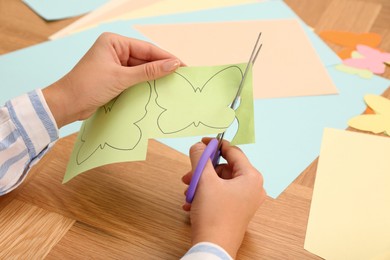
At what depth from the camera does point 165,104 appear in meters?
0.56

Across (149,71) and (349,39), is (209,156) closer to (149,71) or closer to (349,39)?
(149,71)

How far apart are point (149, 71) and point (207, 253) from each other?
0.22 metres

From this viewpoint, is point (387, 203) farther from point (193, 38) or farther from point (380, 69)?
point (193, 38)

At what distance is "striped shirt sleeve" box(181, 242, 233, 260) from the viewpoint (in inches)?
18.4

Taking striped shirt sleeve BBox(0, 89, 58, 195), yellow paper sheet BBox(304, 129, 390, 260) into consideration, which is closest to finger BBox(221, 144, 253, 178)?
yellow paper sheet BBox(304, 129, 390, 260)

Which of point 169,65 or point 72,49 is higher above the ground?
point 169,65

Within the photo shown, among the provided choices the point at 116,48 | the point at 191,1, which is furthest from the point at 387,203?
the point at 191,1

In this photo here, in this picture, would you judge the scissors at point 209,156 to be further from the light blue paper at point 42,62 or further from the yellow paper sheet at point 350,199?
the light blue paper at point 42,62

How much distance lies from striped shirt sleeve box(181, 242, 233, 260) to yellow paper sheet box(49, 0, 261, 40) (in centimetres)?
57

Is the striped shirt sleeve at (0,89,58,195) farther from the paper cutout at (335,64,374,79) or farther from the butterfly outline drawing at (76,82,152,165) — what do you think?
the paper cutout at (335,64,374,79)

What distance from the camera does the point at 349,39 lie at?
889 mm

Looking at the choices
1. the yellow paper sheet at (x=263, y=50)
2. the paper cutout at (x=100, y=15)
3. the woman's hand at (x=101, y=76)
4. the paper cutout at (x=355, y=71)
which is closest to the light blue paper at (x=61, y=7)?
the paper cutout at (x=100, y=15)

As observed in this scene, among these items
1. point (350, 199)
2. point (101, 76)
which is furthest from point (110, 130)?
point (350, 199)

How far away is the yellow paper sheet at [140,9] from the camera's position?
0.92m
